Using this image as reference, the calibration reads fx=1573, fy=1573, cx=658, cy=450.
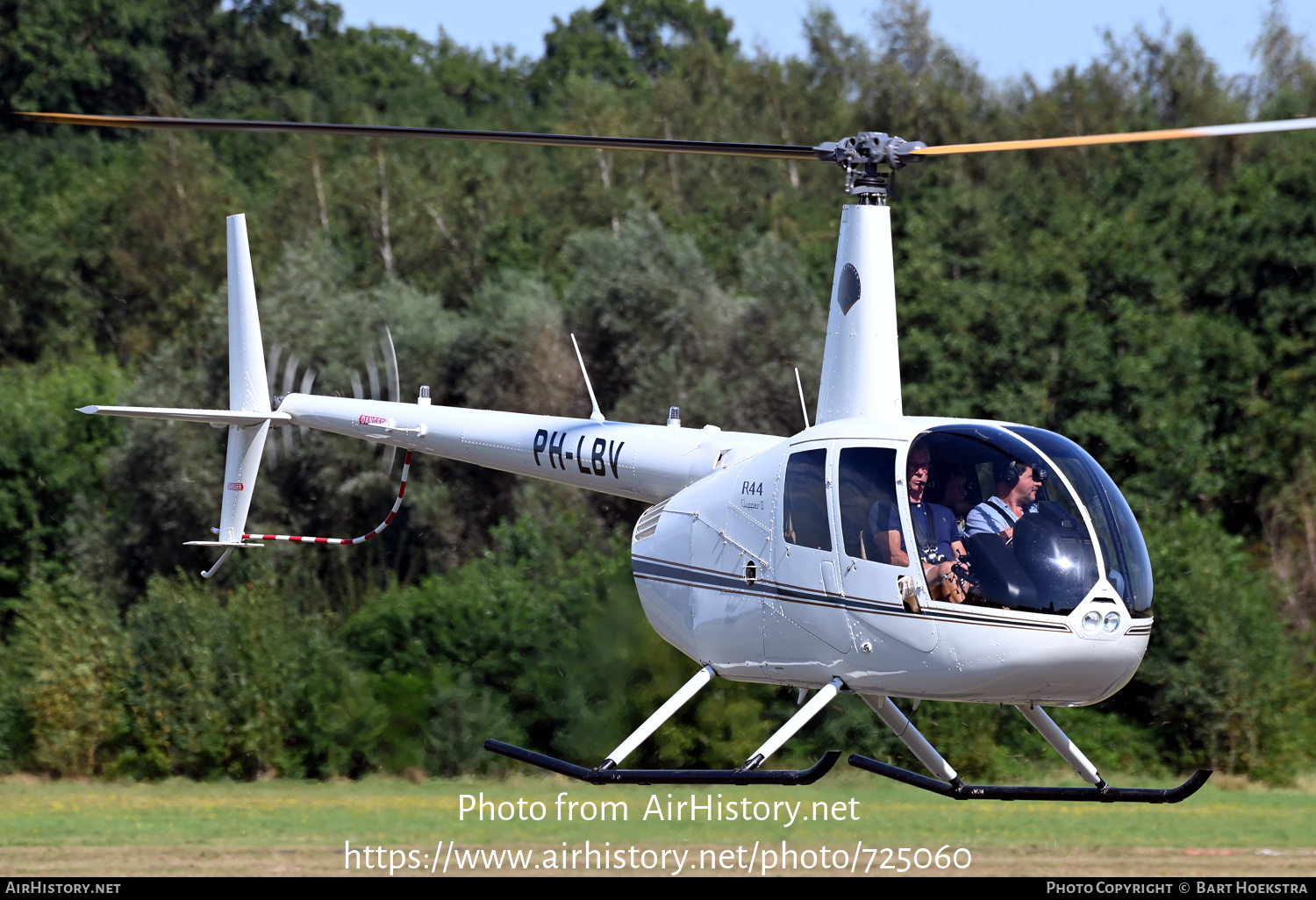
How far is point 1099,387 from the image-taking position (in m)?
27.2

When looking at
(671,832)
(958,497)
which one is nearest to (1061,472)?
(958,497)

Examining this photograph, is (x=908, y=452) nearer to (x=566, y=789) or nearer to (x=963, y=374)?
(x=566, y=789)

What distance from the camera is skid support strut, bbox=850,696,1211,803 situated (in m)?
8.85

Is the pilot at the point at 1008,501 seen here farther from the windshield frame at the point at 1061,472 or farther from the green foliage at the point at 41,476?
the green foliage at the point at 41,476

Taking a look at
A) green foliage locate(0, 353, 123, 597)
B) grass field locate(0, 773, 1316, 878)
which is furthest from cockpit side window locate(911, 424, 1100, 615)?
green foliage locate(0, 353, 123, 597)

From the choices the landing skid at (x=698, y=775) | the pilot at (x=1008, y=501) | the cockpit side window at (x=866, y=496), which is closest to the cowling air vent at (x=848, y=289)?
the cockpit side window at (x=866, y=496)

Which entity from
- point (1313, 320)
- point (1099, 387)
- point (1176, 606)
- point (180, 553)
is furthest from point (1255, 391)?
point (180, 553)

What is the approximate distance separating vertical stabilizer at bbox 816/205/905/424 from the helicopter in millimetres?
12

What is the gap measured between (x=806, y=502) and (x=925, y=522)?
2.91 feet

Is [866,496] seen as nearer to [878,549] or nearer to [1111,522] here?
[878,549]

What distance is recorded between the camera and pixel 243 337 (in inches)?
545

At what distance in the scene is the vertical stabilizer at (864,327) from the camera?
31.5ft

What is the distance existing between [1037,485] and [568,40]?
57.2 meters

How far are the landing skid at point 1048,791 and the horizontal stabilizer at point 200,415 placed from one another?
636cm
